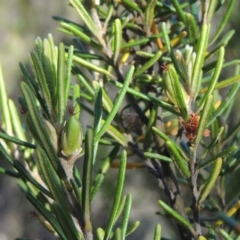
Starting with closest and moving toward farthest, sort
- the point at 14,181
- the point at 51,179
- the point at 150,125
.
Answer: the point at 51,179
the point at 150,125
the point at 14,181

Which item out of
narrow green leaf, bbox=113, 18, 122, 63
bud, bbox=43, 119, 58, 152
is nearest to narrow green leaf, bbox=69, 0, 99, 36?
narrow green leaf, bbox=113, 18, 122, 63

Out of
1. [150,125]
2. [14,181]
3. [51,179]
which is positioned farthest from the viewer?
[14,181]

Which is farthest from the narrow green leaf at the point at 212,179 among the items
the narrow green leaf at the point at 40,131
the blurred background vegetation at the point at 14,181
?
the blurred background vegetation at the point at 14,181

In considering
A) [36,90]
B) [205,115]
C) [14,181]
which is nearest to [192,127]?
[205,115]

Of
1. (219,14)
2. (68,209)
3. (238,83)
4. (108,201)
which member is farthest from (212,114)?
(219,14)

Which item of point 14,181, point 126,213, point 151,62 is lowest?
point 14,181

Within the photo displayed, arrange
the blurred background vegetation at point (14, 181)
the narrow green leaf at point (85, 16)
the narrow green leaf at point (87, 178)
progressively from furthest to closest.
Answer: the blurred background vegetation at point (14, 181), the narrow green leaf at point (85, 16), the narrow green leaf at point (87, 178)

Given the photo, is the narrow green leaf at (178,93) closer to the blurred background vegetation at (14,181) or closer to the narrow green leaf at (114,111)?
the narrow green leaf at (114,111)

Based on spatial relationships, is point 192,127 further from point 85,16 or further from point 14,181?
point 14,181
